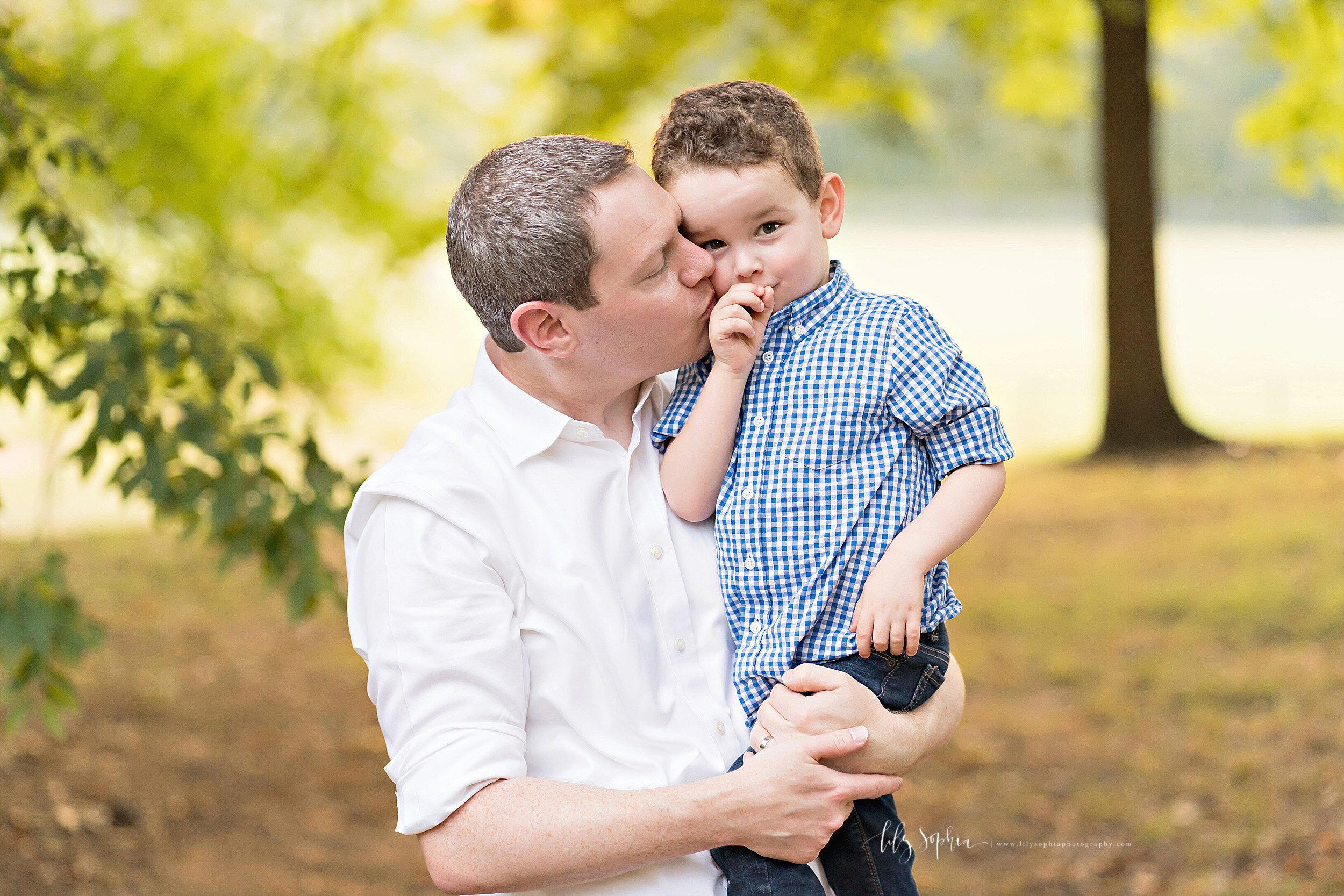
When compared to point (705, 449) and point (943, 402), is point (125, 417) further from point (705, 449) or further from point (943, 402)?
point (943, 402)

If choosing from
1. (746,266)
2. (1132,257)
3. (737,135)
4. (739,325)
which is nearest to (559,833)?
(739,325)

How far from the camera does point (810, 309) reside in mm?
1859

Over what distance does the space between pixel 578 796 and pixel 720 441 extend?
1.84ft

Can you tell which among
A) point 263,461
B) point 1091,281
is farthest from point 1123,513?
point 1091,281

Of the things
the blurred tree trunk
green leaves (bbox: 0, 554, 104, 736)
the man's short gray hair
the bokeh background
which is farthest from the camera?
the blurred tree trunk

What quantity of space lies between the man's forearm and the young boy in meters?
0.19

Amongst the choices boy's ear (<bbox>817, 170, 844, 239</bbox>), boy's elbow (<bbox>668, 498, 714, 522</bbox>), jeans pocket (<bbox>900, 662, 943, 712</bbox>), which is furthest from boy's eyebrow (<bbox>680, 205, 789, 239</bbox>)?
jeans pocket (<bbox>900, 662, 943, 712</bbox>)

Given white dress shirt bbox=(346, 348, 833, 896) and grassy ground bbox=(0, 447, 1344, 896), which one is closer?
white dress shirt bbox=(346, 348, 833, 896)

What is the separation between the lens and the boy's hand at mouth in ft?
5.62

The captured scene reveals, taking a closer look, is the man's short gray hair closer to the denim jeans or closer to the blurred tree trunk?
the denim jeans

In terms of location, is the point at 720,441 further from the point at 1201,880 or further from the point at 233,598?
the point at 233,598

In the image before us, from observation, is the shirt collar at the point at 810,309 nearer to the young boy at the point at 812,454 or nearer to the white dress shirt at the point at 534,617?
the young boy at the point at 812,454

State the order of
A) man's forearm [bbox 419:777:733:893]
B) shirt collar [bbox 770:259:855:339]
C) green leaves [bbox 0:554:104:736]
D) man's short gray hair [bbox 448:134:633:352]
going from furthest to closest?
green leaves [bbox 0:554:104:736] < shirt collar [bbox 770:259:855:339] < man's short gray hair [bbox 448:134:633:352] < man's forearm [bbox 419:777:733:893]

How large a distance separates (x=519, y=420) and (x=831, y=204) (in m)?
0.63
